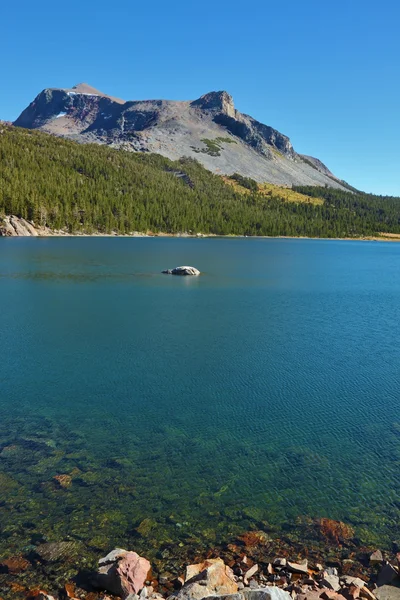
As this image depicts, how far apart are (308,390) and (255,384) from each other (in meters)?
3.43

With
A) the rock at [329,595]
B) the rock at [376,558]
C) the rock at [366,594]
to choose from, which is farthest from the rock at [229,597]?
the rock at [376,558]

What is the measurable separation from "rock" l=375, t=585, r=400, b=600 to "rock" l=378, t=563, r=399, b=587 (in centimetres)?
28

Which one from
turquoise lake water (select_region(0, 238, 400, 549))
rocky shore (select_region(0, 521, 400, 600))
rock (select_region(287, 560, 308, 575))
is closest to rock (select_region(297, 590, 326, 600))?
rocky shore (select_region(0, 521, 400, 600))

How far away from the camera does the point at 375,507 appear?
1570cm

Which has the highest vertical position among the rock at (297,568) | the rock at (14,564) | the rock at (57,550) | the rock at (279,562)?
the rock at (297,568)

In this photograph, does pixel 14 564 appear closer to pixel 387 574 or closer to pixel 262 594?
pixel 262 594

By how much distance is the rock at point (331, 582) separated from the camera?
11.2 metres

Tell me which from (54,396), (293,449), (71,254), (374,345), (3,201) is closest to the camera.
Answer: (293,449)

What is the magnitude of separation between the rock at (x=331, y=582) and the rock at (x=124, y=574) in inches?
191

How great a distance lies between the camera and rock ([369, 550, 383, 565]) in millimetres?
12812

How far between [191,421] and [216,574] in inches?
455

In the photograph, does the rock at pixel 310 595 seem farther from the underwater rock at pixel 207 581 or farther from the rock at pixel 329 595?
the underwater rock at pixel 207 581

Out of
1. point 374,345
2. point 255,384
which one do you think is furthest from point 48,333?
point 374,345

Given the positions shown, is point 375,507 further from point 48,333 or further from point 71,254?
point 71,254
